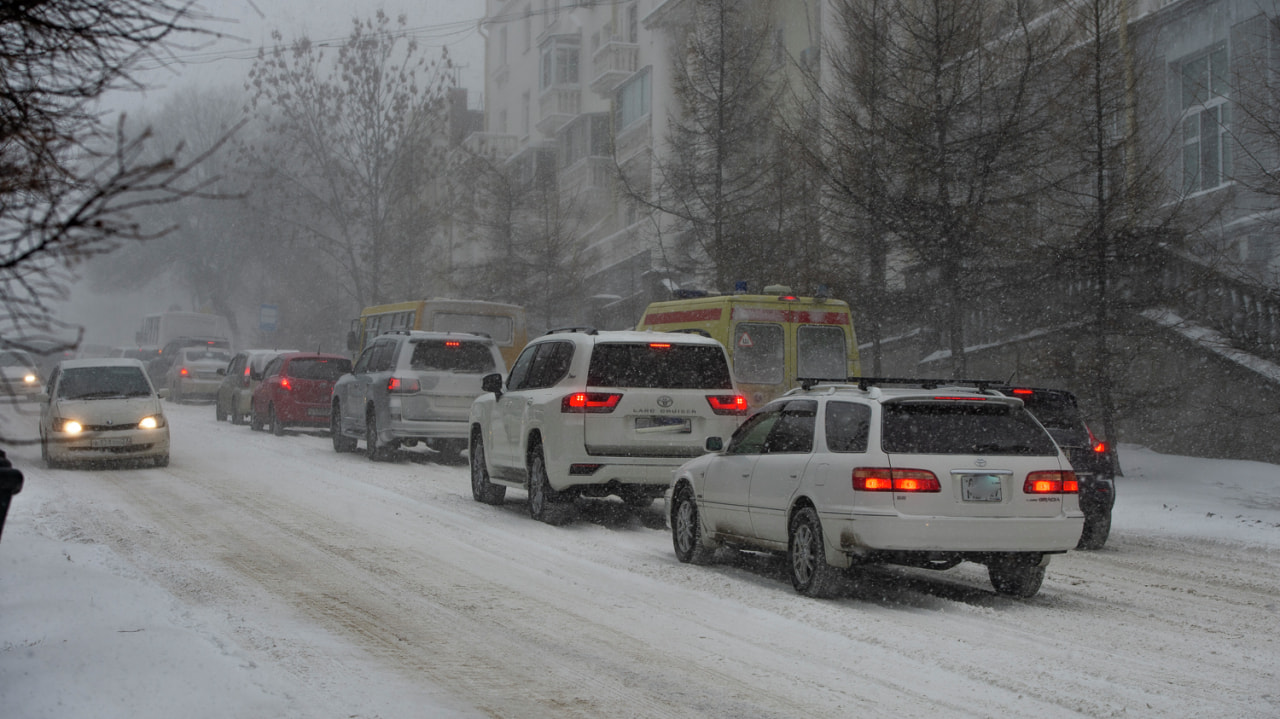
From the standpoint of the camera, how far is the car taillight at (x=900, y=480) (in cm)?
907

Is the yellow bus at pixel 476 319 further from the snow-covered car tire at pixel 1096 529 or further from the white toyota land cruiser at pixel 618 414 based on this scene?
the snow-covered car tire at pixel 1096 529

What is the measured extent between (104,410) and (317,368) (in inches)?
323

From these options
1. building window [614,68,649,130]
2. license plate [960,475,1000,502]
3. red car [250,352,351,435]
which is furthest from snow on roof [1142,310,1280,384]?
building window [614,68,649,130]

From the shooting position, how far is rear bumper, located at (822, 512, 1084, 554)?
8977 millimetres

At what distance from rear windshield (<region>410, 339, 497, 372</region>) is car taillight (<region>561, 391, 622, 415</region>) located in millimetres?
7703

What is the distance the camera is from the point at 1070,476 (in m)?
9.45

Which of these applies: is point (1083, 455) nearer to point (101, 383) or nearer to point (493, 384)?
point (493, 384)

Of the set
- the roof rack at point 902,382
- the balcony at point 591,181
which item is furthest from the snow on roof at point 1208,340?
the balcony at point 591,181

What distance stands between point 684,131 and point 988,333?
7653 millimetres

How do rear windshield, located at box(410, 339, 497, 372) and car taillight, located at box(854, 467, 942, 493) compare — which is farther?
rear windshield, located at box(410, 339, 497, 372)

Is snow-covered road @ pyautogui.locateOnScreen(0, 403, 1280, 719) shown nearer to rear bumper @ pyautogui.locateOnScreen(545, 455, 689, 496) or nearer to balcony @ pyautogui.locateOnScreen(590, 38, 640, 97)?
rear bumper @ pyautogui.locateOnScreen(545, 455, 689, 496)

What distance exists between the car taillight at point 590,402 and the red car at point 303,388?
47.2ft

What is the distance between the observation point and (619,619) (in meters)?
8.58

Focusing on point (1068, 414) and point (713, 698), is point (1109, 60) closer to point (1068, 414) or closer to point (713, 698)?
point (1068, 414)
